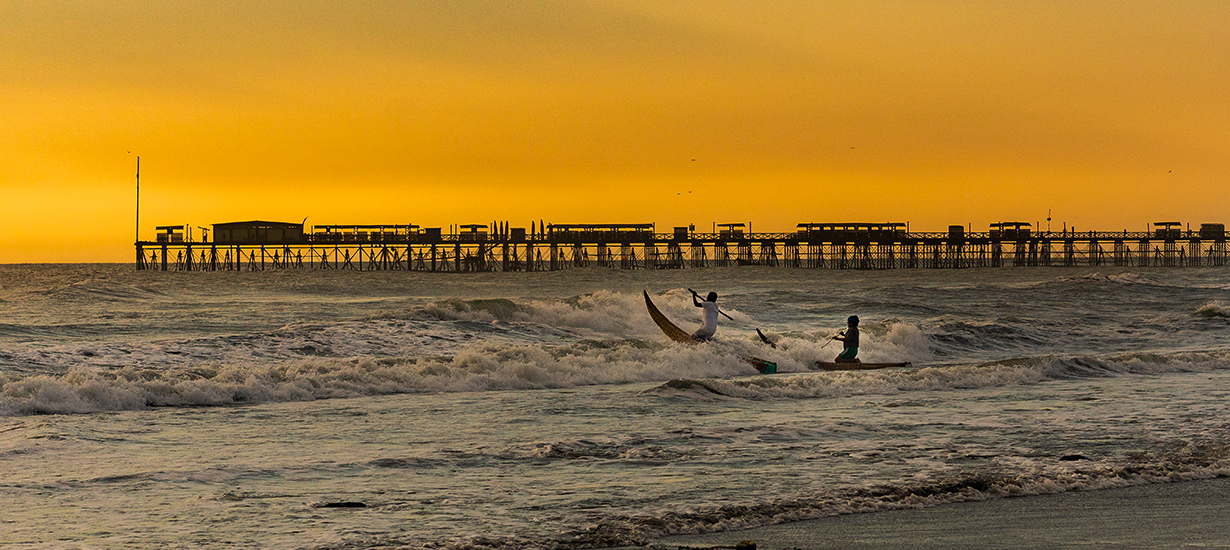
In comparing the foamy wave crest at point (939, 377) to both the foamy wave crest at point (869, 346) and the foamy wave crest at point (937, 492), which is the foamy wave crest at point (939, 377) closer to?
the foamy wave crest at point (869, 346)

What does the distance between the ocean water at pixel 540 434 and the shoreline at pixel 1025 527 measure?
0.25m

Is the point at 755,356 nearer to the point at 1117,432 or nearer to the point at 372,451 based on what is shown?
the point at 1117,432

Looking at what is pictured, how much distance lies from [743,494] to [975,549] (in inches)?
74.4

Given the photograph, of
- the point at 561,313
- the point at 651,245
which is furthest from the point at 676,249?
the point at 561,313

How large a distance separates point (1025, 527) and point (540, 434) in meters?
5.40

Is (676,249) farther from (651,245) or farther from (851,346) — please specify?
(851,346)

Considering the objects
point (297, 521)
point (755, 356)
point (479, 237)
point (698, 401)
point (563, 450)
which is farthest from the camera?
point (479, 237)

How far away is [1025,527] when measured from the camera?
722 centimetres

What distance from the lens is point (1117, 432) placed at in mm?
11203

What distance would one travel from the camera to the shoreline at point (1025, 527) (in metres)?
6.77

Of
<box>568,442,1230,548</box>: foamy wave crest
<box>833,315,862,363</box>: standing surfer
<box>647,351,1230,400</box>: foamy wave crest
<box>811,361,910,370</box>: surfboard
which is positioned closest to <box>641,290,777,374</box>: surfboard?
<box>811,361,910,370</box>: surfboard

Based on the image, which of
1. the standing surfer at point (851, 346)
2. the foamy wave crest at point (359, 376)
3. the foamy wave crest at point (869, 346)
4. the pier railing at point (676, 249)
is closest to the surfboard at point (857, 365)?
the standing surfer at point (851, 346)

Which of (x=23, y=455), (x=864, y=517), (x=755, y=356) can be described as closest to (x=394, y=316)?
(x=755, y=356)

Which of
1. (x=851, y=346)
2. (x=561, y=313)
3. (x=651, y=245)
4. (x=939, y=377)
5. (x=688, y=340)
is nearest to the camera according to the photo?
(x=939, y=377)
